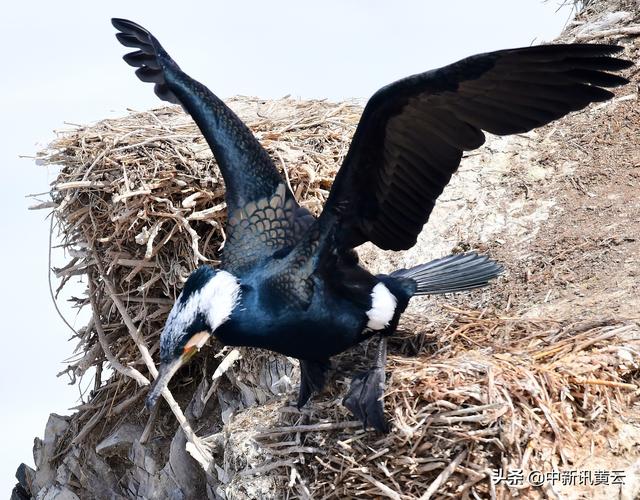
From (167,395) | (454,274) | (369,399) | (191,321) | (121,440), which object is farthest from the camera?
(121,440)

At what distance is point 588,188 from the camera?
621 cm

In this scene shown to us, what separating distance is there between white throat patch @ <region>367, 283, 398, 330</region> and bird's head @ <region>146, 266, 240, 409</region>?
0.80 meters

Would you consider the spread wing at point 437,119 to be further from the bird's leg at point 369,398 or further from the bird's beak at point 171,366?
the bird's beak at point 171,366

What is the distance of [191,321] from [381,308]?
109 centimetres

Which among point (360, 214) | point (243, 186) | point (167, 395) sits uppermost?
point (243, 186)

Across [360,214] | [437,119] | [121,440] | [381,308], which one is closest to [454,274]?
[381,308]

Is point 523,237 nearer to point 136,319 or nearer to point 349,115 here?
point 349,115

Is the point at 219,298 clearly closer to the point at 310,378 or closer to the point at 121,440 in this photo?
the point at 310,378

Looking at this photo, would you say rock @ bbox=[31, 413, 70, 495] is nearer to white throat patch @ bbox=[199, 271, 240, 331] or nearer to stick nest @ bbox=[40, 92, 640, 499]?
stick nest @ bbox=[40, 92, 640, 499]

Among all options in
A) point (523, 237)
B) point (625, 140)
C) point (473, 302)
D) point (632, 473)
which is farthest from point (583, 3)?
point (632, 473)

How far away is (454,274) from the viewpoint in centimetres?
546

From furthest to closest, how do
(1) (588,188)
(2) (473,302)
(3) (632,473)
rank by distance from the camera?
(1) (588,188), (2) (473,302), (3) (632,473)

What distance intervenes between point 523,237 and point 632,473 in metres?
2.14

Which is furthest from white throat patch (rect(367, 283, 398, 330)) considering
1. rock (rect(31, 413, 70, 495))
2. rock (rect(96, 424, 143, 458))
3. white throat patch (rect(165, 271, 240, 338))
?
rock (rect(31, 413, 70, 495))
